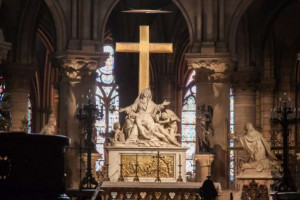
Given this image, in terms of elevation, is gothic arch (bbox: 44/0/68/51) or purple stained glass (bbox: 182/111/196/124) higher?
gothic arch (bbox: 44/0/68/51)

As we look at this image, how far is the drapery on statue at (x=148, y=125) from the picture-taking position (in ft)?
79.1

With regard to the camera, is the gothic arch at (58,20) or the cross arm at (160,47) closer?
the cross arm at (160,47)

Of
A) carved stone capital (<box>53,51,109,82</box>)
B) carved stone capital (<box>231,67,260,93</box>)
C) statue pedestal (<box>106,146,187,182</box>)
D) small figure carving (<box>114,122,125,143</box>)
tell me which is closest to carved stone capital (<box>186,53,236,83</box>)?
carved stone capital (<box>53,51,109,82</box>)

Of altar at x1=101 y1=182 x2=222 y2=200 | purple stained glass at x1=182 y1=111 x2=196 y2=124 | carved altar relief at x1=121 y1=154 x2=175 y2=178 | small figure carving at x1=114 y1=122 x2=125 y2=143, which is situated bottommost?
altar at x1=101 y1=182 x2=222 y2=200

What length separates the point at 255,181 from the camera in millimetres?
24062

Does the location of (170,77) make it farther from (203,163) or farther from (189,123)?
(203,163)

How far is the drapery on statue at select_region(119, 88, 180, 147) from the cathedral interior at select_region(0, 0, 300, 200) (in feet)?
0.20

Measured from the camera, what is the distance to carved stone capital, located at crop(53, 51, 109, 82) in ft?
83.9

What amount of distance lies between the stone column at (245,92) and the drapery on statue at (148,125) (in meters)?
6.58

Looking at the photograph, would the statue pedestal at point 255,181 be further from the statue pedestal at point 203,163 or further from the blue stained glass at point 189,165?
the blue stained glass at point 189,165

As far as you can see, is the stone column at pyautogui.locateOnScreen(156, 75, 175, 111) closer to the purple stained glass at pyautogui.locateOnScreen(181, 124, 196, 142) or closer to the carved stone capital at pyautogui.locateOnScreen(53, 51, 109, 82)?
the purple stained glass at pyautogui.locateOnScreen(181, 124, 196, 142)

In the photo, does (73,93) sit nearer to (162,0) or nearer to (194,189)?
(194,189)

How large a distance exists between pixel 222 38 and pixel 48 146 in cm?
2183

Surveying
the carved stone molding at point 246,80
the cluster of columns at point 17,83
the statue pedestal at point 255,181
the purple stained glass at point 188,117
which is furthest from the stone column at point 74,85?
the purple stained glass at point 188,117
